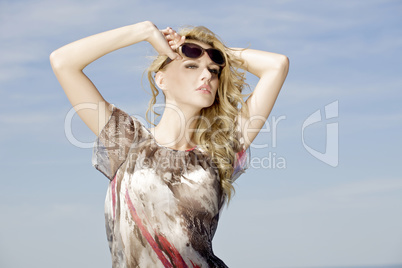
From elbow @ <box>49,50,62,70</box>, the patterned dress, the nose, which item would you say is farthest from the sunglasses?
elbow @ <box>49,50,62,70</box>

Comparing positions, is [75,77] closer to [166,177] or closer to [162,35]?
[162,35]

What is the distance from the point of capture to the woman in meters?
5.42

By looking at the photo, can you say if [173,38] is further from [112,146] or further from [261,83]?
[112,146]

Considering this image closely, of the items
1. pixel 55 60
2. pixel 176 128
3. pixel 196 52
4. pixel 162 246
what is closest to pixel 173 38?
pixel 196 52

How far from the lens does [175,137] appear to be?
19.5 ft

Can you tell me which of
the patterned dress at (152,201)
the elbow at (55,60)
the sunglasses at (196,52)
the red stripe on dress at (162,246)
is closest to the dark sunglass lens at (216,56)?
the sunglasses at (196,52)

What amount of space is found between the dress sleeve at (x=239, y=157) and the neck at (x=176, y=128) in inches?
20.7

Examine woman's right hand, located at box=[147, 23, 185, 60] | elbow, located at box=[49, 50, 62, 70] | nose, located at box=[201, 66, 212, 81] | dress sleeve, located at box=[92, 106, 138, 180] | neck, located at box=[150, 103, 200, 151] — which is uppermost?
woman's right hand, located at box=[147, 23, 185, 60]

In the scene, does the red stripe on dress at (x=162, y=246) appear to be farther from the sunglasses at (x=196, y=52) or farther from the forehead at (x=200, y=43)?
the forehead at (x=200, y=43)

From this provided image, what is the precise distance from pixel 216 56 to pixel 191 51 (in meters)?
0.30

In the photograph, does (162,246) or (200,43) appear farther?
(200,43)

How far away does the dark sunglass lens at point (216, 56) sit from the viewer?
19.6ft

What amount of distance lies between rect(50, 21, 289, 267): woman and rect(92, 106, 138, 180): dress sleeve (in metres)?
0.01

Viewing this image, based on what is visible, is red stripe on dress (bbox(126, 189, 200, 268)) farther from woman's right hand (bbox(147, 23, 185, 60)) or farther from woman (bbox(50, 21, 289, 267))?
woman's right hand (bbox(147, 23, 185, 60))
